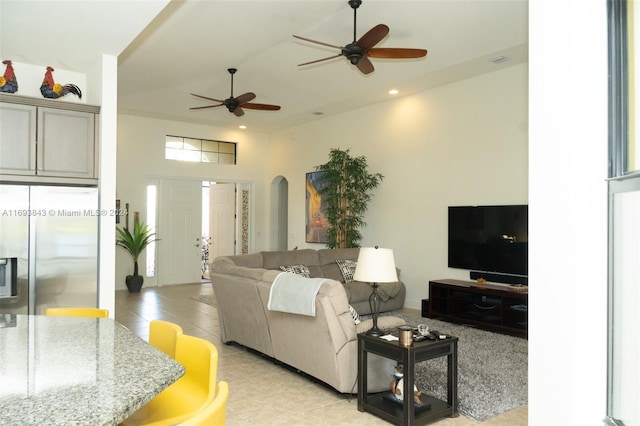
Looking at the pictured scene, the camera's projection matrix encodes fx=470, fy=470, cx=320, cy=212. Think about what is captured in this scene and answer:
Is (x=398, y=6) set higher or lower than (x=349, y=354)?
higher

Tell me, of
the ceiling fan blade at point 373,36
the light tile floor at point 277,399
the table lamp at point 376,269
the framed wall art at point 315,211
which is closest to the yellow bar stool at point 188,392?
the light tile floor at point 277,399

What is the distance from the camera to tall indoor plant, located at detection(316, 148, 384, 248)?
782cm

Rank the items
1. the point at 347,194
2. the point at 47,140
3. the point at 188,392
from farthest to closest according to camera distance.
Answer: the point at 347,194 → the point at 47,140 → the point at 188,392

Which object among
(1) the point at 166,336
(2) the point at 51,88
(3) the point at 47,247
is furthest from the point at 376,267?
(2) the point at 51,88

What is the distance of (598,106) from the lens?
161 cm

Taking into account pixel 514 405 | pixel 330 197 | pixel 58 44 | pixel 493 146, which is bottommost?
pixel 514 405

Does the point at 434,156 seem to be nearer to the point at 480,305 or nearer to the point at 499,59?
the point at 499,59

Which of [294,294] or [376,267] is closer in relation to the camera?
[376,267]

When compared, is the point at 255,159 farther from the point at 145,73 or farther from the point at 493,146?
the point at 493,146

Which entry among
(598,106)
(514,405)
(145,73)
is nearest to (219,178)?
(145,73)

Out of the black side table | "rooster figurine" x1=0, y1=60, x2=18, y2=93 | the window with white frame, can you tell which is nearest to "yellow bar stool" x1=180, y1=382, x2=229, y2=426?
the black side table

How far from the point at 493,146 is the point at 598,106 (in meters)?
4.87

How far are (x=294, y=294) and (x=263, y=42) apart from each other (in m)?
3.22

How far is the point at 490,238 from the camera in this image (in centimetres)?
616
